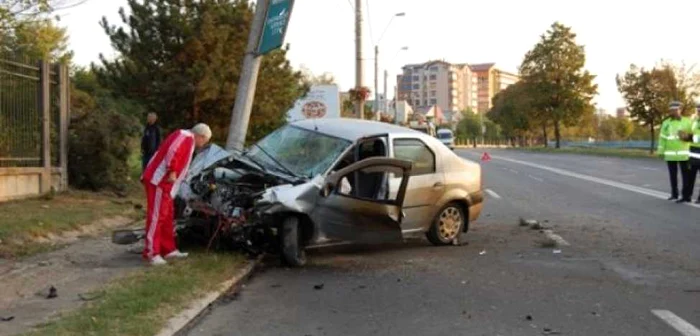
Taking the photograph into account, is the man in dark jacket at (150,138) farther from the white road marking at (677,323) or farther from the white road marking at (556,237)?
the white road marking at (677,323)

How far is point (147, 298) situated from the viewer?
6.75 meters

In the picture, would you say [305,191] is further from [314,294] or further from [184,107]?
[184,107]

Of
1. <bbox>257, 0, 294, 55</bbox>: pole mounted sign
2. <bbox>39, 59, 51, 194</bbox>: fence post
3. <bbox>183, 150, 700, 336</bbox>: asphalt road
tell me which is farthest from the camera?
<bbox>39, 59, 51, 194</bbox>: fence post

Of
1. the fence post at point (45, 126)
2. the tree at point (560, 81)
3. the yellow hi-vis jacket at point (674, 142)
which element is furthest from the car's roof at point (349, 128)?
the tree at point (560, 81)

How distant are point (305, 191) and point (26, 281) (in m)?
2.95

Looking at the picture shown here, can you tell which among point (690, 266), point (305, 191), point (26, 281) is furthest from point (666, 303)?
point (26, 281)

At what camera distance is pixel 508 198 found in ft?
58.3

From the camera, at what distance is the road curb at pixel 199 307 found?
5.99 m

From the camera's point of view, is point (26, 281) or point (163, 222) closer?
point (26, 281)

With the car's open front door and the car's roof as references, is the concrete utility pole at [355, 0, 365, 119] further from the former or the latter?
the car's open front door

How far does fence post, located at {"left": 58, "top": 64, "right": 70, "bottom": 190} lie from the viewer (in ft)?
47.9

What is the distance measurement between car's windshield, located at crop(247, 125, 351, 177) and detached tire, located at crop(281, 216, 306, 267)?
2.25 feet

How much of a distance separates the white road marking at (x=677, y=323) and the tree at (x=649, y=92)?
43.8m

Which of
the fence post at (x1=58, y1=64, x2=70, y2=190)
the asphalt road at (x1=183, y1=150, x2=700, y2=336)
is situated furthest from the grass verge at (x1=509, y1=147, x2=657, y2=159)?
the fence post at (x1=58, y1=64, x2=70, y2=190)
